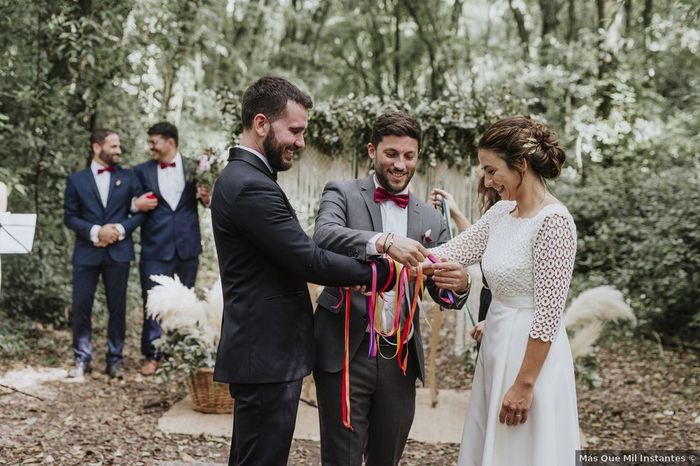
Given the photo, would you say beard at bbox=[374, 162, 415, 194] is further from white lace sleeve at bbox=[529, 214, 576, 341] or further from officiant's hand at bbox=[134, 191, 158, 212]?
officiant's hand at bbox=[134, 191, 158, 212]

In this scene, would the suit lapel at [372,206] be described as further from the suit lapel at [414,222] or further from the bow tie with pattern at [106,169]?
the bow tie with pattern at [106,169]

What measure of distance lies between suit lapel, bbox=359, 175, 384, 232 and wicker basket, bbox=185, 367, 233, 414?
258 cm

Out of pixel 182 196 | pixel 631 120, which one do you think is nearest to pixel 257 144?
pixel 182 196

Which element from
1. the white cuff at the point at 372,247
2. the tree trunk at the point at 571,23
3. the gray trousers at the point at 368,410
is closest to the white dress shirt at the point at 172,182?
the gray trousers at the point at 368,410

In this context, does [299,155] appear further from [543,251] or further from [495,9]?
[495,9]

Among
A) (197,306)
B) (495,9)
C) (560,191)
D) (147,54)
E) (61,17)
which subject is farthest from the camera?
(495,9)

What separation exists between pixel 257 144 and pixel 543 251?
108 cm

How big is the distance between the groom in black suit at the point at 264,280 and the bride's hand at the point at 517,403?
2.04 ft

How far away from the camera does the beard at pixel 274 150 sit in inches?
102

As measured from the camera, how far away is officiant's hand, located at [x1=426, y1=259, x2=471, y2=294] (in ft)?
9.22

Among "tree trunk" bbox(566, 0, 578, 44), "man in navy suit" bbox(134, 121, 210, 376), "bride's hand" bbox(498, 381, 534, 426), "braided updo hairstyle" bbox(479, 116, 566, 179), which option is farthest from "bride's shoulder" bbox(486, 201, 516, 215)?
"tree trunk" bbox(566, 0, 578, 44)

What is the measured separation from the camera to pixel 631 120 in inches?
426

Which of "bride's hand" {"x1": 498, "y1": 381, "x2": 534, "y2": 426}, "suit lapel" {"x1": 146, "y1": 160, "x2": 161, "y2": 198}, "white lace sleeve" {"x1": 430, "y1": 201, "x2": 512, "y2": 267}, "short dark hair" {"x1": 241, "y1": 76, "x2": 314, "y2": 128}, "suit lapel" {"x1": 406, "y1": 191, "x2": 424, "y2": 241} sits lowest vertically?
"bride's hand" {"x1": 498, "y1": 381, "x2": 534, "y2": 426}

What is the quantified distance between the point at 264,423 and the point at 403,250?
805 mm
